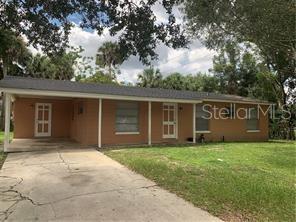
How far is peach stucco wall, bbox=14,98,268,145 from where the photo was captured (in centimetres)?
1461

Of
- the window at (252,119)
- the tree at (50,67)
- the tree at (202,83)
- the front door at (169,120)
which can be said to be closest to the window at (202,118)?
the front door at (169,120)

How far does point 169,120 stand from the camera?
1722 cm

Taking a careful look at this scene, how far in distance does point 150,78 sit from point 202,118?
21361mm

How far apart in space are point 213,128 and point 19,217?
15128 millimetres

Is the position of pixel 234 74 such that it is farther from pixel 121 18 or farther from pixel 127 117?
pixel 121 18

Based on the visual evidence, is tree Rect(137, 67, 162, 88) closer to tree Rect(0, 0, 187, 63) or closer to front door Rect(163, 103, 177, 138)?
front door Rect(163, 103, 177, 138)

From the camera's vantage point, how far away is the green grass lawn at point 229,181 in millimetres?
5312

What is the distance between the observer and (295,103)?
27.1 metres

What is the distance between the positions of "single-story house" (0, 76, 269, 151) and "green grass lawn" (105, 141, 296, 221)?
11.5 feet

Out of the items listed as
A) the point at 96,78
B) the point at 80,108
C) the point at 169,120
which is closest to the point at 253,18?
the point at 169,120

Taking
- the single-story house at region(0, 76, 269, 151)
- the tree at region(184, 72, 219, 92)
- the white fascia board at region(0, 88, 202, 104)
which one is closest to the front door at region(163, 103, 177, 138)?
the single-story house at region(0, 76, 269, 151)

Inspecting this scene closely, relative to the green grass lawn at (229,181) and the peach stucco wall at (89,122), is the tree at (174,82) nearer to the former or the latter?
the peach stucco wall at (89,122)

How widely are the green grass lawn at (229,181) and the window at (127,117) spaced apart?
3804 mm

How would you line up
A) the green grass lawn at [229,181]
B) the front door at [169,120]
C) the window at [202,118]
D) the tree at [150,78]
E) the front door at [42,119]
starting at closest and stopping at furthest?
the green grass lawn at [229,181] → the front door at [169,120] → the front door at [42,119] → the window at [202,118] → the tree at [150,78]
